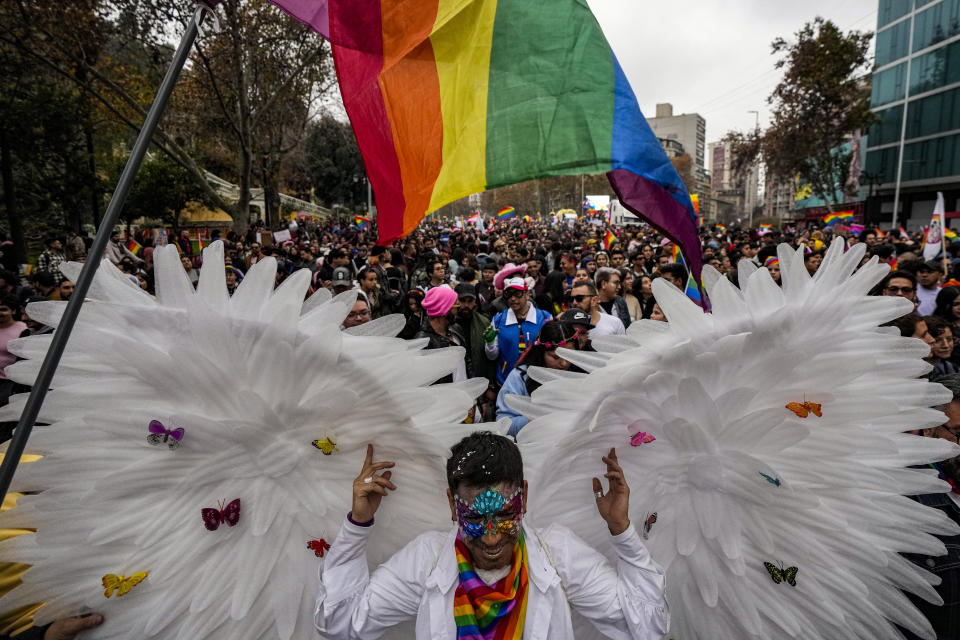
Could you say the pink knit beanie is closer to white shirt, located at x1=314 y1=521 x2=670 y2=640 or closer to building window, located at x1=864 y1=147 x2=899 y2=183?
white shirt, located at x1=314 y1=521 x2=670 y2=640

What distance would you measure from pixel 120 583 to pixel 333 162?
4646 cm

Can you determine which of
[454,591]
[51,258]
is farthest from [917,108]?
[454,591]

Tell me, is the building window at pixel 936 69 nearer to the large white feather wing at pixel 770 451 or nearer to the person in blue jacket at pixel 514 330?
the person in blue jacket at pixel 514 330

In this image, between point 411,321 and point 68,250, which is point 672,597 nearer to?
point 411,321

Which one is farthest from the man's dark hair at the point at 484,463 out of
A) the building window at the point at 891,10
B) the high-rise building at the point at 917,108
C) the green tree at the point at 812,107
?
the building window at the point at 891,10

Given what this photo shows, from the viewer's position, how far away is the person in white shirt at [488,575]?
155cm

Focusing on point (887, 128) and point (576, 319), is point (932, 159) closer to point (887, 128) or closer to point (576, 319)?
point (887, 128)

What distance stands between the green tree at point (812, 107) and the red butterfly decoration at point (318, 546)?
29178 millimetres

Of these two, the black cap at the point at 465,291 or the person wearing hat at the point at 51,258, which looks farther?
the person wearing hat at the point at 51,258

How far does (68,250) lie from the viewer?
12461mm

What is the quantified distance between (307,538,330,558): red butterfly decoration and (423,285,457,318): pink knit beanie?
2.80 m

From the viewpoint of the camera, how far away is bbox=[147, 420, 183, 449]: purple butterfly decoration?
1647 mm

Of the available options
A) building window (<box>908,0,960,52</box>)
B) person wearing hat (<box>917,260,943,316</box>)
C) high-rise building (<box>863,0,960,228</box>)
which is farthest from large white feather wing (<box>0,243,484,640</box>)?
building window (<box>908,0,960,52</box>)

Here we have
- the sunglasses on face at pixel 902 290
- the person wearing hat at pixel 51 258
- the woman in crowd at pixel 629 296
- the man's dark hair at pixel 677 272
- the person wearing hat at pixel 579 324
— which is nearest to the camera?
the person wearing hat at pixel 579 324
